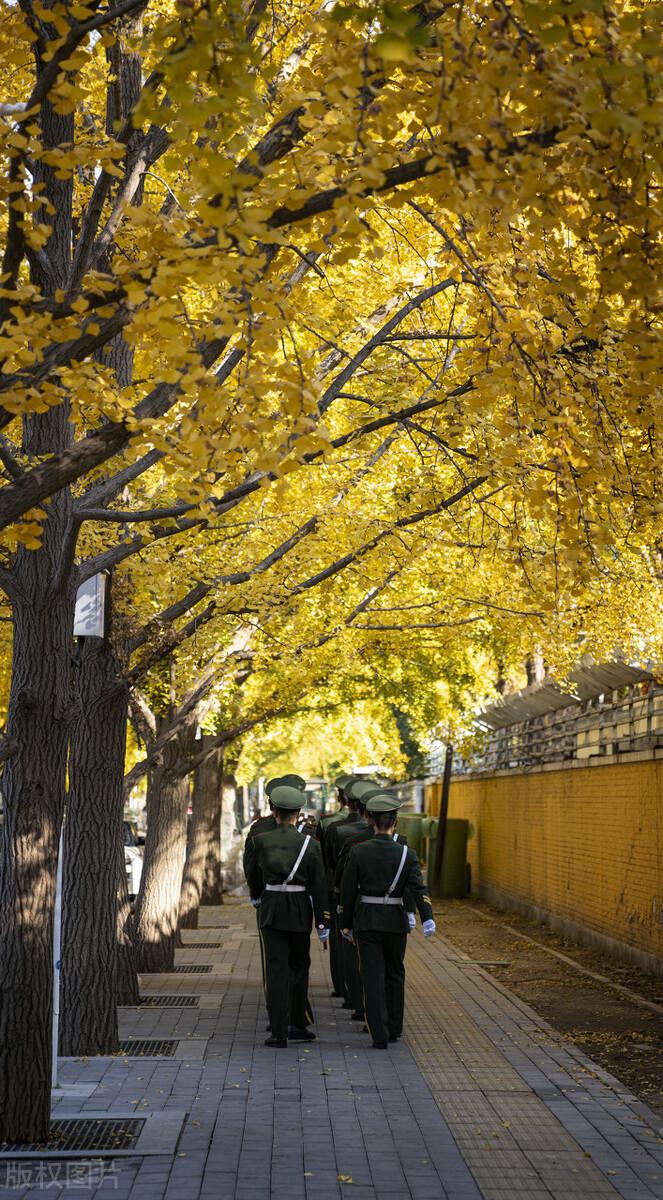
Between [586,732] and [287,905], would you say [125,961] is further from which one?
[586,732]

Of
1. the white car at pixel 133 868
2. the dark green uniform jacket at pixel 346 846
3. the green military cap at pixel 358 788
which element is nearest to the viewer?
the dark green uniform jacket at pixel 346 846

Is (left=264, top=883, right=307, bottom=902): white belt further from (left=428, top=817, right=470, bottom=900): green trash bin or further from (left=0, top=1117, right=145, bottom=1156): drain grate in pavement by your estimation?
(left=428, top=817, right=470, bottom=900): green trash bin

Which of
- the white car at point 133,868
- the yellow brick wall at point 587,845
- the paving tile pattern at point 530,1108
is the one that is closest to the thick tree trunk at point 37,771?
the paving tile pattern at point 530,1108

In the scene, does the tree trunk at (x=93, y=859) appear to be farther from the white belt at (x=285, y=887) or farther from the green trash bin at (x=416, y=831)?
the green trash bin at (x=416, y=831)

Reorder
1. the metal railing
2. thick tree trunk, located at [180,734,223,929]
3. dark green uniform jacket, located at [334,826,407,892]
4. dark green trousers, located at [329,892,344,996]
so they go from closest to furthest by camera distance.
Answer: dark green uniform jacket, located at [334,826,407,892]
dark green trousers, located at [329,892,344,996]
the metal railing
thick tree trunk, located at [180,734,223,929]

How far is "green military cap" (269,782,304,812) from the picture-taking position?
39.0 feet

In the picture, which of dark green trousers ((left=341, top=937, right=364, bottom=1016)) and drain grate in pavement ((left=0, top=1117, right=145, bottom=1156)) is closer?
drain grate in pavement ((left=0, top=1117, right=145, bottom=1156))

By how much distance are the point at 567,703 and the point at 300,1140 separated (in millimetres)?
14713

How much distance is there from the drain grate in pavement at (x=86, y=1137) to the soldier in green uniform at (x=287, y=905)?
120 inches

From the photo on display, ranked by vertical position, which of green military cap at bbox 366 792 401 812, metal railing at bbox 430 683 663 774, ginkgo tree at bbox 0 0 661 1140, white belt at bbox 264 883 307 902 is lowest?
white belt at bbox 264 883 307 902

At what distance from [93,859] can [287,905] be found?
1.56 m

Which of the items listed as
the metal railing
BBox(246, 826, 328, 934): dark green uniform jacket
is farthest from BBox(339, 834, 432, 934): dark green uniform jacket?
→ the metal railing

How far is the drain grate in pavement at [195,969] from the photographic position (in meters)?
17.2

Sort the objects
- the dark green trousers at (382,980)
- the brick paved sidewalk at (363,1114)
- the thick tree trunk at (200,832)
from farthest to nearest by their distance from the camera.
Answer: the thick tree trunk at (200,832)
the dark green trousers at (382,980)
the brick paved sidewalk at (363,1114)
